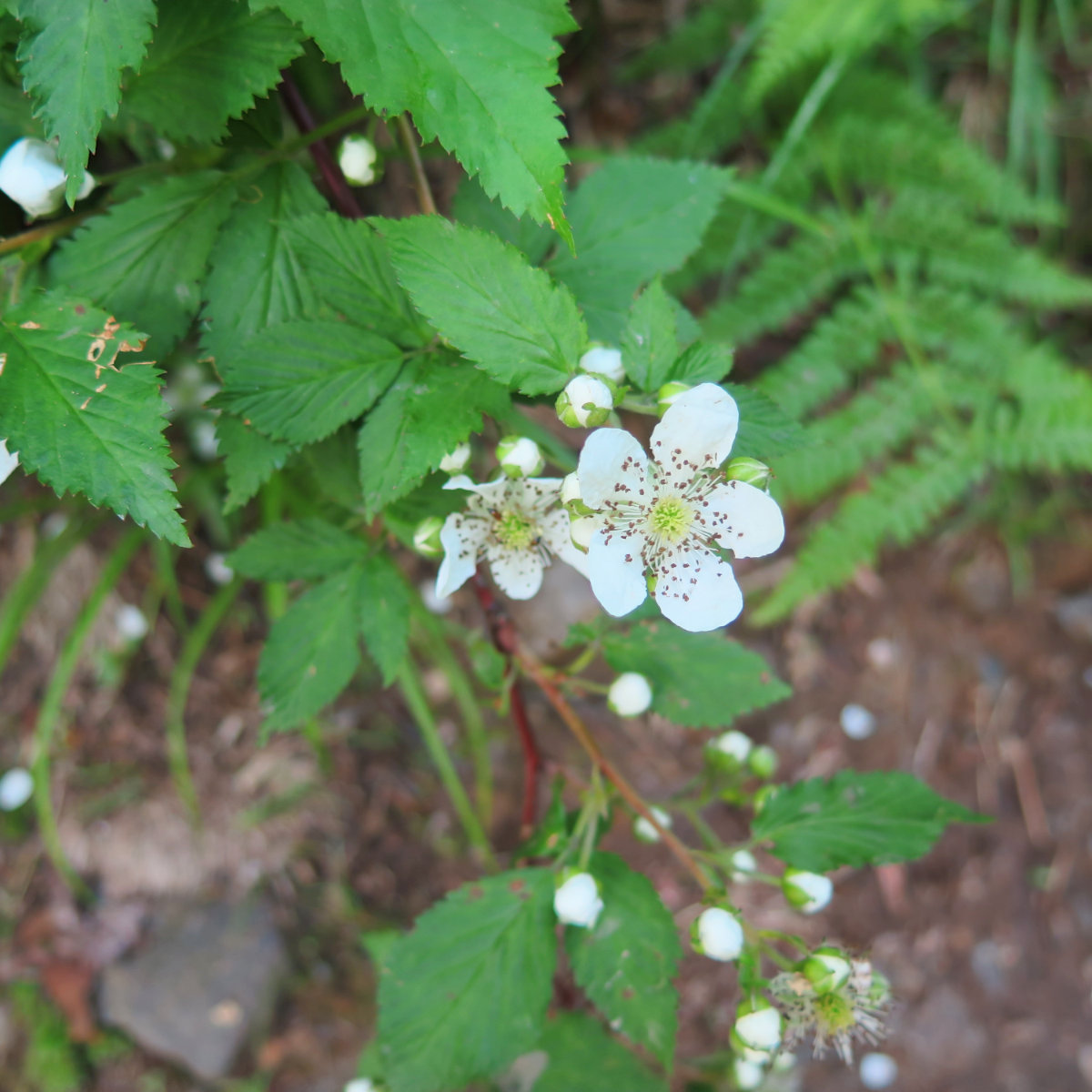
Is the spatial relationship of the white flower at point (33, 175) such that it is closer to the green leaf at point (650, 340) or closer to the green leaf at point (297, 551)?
the green leaf at point (297, 551)

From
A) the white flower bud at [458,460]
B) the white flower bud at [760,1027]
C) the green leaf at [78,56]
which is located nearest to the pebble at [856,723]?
the white flower bud at [760,1027]

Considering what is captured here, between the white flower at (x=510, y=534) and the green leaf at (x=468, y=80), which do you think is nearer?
the green leaf at (x=468, y=80)

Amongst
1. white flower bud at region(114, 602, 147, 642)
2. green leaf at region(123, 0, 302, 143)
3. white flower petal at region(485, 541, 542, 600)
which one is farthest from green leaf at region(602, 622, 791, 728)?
white flower bud at region(114, 602, 147, 642)

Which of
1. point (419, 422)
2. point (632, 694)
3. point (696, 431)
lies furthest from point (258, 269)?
point (632, 694)

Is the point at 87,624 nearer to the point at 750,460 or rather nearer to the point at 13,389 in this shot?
the point at 13,389

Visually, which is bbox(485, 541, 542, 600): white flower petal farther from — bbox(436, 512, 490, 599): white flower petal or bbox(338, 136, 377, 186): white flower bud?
bbox(338, 136, 377, 186): white flower bud

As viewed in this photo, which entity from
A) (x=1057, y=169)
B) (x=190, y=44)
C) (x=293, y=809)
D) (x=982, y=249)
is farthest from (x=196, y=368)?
(x=1057, y=169)
